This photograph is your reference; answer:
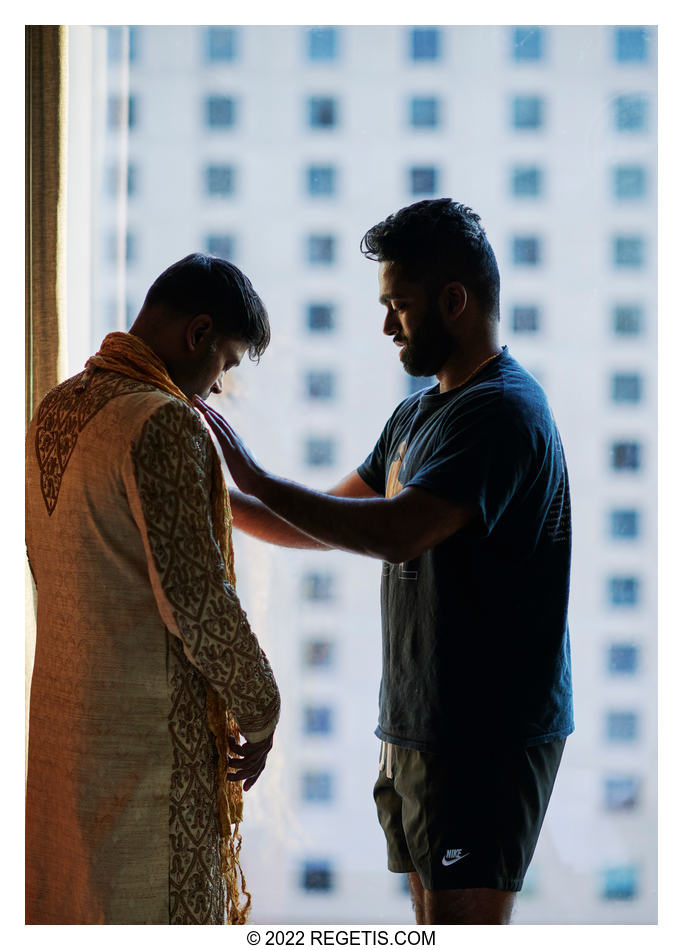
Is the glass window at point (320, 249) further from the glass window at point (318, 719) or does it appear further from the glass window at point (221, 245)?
the glass window at point (318, 719)

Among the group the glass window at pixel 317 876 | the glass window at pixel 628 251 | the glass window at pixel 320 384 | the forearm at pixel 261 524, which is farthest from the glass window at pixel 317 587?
the glass window at pixel 628 251

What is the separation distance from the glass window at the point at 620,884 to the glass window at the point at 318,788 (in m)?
0.71

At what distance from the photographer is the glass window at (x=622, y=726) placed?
1.92 meters

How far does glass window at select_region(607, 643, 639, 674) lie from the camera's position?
1908mm

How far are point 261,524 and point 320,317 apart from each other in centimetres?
51

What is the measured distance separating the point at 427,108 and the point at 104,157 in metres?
0.78

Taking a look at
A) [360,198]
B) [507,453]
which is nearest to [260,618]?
[507,453]

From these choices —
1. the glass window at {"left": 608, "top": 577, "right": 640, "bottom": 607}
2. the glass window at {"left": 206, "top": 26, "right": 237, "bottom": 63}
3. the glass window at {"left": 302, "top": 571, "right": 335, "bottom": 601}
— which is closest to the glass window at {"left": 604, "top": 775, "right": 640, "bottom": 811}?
the glass window at {"left": 608, "top": 577, "right": 640, "bottom": 607}

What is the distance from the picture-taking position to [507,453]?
1.50m

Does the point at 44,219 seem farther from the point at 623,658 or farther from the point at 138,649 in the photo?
the point at 623,658

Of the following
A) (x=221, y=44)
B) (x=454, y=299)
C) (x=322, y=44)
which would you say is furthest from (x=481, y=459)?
(x=221, y=44)

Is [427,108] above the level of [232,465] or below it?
above
